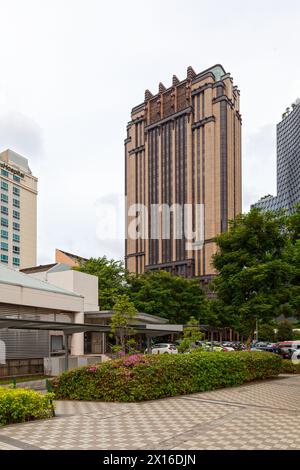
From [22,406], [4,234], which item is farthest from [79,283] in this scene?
[4,234]

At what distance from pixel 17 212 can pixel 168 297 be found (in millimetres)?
64565

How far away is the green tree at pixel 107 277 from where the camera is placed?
2023 inches

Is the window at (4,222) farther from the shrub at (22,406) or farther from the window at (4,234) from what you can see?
the shrub at (22,406)

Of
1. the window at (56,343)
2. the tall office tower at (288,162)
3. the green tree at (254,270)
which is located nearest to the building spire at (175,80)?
the tall office tower at (288,162)

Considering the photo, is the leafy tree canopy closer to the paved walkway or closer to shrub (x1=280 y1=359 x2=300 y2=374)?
shrub (x1=280 y1=359 x2=300 y2=374)

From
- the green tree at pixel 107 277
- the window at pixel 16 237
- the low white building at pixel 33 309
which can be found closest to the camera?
the low white building at pixel 33 309

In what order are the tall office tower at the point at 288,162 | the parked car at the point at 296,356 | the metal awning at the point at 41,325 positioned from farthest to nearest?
the tall office tower at the point at 288,162 → the parked car at the point at 296,356 → the metal awning at the point at 41,325

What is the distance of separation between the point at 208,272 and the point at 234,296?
7742 centimetres

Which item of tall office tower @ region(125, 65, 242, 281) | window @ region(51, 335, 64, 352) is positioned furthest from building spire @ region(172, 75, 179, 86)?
window @ region(51, 335, 64, 352)

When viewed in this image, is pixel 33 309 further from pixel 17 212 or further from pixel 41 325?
pixel 17 212

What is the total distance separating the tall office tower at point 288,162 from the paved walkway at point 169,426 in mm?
159070

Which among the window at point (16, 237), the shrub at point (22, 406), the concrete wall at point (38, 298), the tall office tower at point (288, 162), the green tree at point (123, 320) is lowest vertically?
the shrub at point (22, 406)

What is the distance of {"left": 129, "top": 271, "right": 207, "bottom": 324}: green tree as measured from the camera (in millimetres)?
54719
